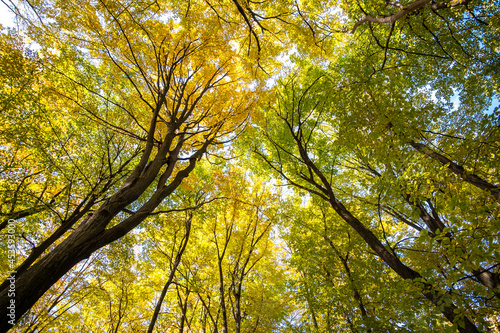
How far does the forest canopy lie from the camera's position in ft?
10.1

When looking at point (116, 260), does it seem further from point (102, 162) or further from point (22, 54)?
point (22, 54)

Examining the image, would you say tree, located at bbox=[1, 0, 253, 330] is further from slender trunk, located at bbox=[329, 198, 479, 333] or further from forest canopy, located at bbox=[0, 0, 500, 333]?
slender trunk, located at bbox=[329, 198, 479, 333]

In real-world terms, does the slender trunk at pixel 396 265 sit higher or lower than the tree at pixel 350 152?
lower

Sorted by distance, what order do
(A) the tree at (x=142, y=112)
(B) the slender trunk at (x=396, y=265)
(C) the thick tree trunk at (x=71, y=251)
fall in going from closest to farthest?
(C) the thick tree trunk at (x=71, y=251), (A) the tree at (x=142, y=112), (B) the slender trunk at (x=396, y=265)

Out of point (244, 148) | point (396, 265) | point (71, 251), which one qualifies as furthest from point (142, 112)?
point (396, 265)

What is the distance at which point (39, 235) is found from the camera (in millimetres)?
6238

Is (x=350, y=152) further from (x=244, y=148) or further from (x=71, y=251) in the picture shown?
(x=71, y=251)

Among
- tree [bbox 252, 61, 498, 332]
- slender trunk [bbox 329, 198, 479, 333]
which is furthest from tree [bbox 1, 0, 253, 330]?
slender trunk [bbox 329, 198, 479, 333]

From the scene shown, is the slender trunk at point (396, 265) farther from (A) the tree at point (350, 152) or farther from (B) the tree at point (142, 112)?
(B) the tree at point (142, 112)

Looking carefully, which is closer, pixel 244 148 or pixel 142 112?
pixel 142 112

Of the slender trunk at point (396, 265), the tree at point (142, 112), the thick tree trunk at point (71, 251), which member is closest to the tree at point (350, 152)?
the slender trunk at point (396, 265)

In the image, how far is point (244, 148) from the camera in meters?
7.06

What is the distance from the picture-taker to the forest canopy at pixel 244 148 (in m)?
3.08

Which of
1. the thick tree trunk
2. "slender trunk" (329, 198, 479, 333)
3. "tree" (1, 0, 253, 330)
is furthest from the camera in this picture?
"slender trunk" (329, 198, 479, 333)
